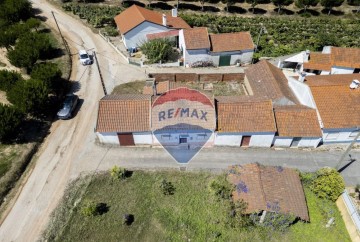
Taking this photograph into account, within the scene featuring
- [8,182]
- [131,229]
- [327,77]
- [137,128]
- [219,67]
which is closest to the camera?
[131,229]

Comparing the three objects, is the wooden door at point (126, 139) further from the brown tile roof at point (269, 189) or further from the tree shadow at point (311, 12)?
the tree shadow at point (311, 12)

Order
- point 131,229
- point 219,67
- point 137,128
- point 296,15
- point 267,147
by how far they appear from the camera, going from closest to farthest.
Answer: point 131,229 → point 137,128 → point 267,147 → point 219,67 → point 296,15

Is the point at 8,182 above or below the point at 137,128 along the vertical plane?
below

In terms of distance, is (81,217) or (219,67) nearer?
(81,217)

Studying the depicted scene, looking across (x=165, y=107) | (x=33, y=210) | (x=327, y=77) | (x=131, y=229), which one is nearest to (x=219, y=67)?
(x=327, y=77)

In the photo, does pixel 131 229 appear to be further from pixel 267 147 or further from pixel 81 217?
pixel 267 147

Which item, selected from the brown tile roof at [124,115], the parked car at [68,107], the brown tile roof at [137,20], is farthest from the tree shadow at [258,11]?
the parked car at [68,107]

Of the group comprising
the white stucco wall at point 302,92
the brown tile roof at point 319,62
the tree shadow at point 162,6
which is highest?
the white stucco wall at point 302,92

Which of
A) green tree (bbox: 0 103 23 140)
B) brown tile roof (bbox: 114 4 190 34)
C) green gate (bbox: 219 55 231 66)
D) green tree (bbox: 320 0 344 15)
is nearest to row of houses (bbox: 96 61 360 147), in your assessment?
green tree (bbox: 0 103 23 140)
